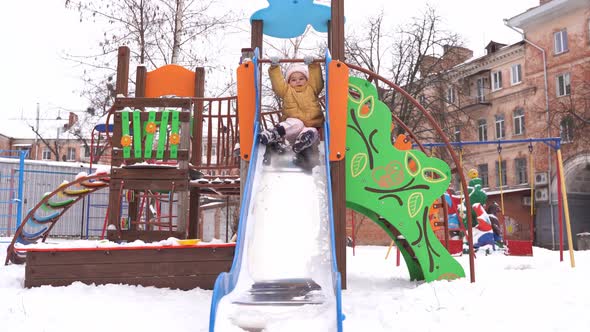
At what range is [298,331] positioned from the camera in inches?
137

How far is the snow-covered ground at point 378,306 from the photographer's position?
4102mm

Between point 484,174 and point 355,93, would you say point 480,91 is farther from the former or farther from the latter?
point 355,93

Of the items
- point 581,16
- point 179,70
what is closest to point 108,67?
point 179,70

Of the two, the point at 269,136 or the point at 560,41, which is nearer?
the point at 269,136

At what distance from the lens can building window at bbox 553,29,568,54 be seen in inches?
992

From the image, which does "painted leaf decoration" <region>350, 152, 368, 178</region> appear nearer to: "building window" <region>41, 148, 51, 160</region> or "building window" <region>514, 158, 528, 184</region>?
"building window" <region>514, 158, 528, 184</region>

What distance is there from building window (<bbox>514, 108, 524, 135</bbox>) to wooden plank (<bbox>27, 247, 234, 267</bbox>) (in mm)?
25660

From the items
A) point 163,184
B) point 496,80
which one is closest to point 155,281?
point 163,184

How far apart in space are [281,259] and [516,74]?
89.0ft

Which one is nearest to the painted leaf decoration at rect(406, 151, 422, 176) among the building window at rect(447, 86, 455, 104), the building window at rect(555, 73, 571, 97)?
the building window at rect(447, 86, 455, 104)

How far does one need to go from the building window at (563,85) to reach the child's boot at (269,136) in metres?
23.1

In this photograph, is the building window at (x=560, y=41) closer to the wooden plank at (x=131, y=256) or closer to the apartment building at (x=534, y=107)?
the apartment building at (x=534, y=107)

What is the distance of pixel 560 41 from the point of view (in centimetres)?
2541

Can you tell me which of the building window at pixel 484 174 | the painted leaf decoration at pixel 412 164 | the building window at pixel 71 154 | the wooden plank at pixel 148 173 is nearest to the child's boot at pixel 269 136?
the wooden plank at pixel 148 173
